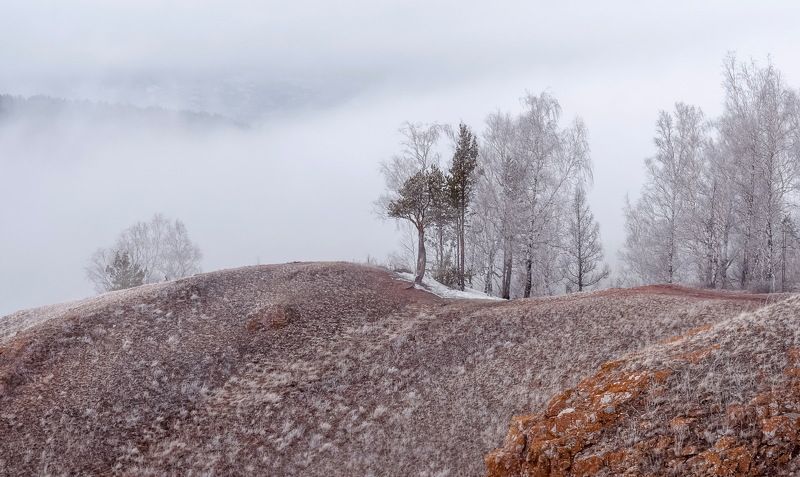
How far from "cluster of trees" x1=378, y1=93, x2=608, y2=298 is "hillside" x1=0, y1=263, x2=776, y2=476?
28.0 feet

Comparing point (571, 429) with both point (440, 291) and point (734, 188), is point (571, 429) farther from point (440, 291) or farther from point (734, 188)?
point (734, 188)

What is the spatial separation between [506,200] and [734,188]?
1504 cm

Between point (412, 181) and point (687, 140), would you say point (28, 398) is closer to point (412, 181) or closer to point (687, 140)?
point (412, 181)

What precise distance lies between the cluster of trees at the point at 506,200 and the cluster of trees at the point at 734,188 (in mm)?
5900

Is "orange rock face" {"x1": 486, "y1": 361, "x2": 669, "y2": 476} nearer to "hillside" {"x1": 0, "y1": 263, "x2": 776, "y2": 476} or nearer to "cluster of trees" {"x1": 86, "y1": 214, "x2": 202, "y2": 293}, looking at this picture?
"hillside" {"x1": 0, "y1": 263, "x2": 776, "y2": 476}

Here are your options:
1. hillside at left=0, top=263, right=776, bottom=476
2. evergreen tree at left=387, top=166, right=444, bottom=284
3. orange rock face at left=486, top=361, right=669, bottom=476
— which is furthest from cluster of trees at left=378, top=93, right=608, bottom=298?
orange rock face at left=486, top=361, right=669, bottom=476

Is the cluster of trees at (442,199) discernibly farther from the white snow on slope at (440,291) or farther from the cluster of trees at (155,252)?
the cluster of trees at (155,252)

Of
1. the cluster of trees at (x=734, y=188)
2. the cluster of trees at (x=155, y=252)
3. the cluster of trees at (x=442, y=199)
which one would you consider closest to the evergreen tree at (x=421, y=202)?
the cluster of trees at (x=442, y=199)

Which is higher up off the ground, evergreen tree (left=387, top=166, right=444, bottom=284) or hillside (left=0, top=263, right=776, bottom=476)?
evergreen tree (left=387, top=166, right=444, bottom=284)

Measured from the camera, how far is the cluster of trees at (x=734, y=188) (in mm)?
32500

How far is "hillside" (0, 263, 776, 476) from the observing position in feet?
52.6

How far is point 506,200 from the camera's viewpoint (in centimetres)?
3466

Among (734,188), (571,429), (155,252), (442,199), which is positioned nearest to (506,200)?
(442,199)

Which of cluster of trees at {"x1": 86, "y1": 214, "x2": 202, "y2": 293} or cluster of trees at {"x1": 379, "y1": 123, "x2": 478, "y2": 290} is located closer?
cluster of trees at {"x1": 379, "y1": 123, "x2": 478, "y2": 290}
